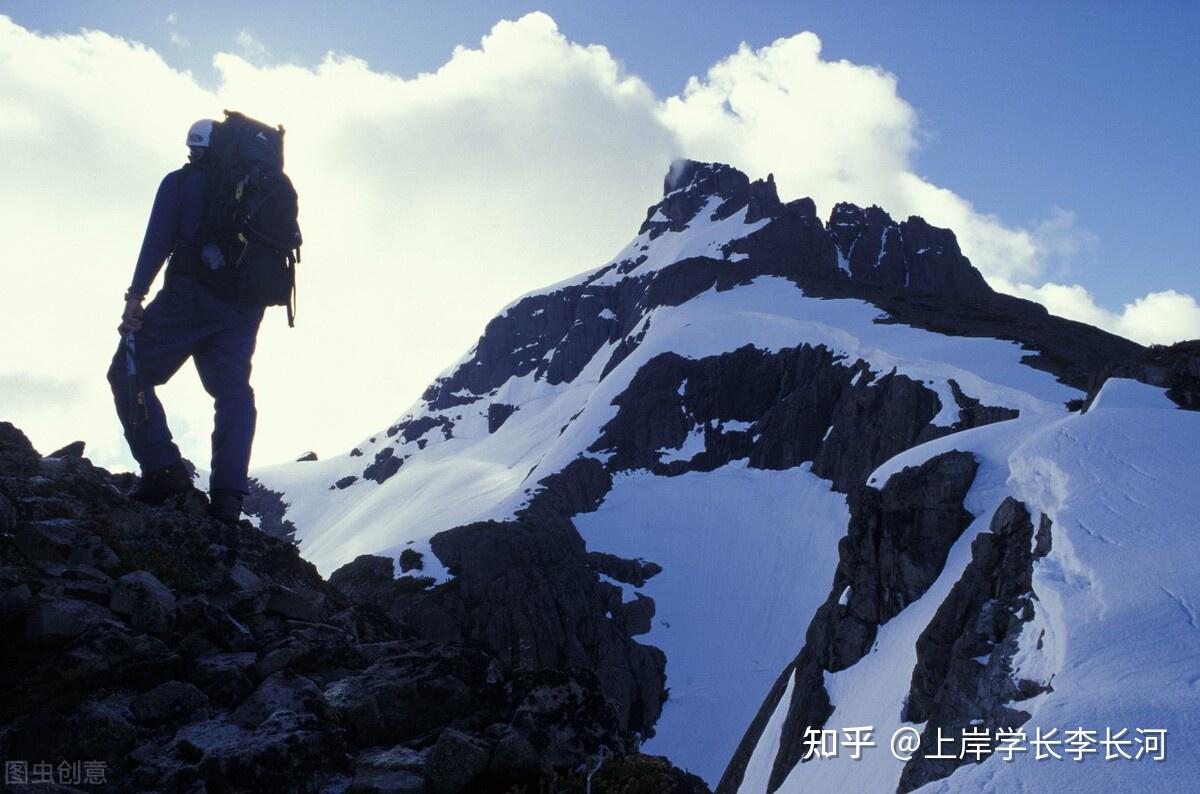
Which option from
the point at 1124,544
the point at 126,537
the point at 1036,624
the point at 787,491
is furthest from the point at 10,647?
the point at 787,491

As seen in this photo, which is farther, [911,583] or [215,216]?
[911,583]

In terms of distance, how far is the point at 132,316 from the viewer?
27.8ft

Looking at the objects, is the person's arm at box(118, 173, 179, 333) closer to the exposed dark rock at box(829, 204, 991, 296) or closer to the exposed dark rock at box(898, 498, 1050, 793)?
the exposed dark rock at box(898, 498, 1050, 793)

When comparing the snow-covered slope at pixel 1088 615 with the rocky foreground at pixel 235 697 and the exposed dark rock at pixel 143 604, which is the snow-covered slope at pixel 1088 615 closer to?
the rocky foreground at pixel 235 697

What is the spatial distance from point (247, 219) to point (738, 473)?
7158 cm

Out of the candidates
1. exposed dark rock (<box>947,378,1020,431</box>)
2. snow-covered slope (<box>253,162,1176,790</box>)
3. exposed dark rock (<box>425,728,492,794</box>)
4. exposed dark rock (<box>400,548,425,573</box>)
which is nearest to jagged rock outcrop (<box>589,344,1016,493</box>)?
snow-covered slope (<box>253,162,1176,790</box>)

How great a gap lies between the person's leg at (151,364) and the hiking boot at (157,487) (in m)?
0.34

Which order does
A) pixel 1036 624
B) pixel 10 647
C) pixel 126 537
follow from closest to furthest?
pixel 10 647 → pixel 126 537 → pixel 1036 624

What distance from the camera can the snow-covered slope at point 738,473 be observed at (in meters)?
39.7

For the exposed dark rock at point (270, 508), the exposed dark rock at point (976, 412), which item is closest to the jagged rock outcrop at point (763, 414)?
the exposed dark rock at point (976, 412)

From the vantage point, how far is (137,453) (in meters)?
8.95

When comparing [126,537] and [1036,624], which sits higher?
[126,537]

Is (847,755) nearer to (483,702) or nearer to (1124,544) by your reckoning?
(1124,544)

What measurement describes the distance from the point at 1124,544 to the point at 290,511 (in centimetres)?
14431
